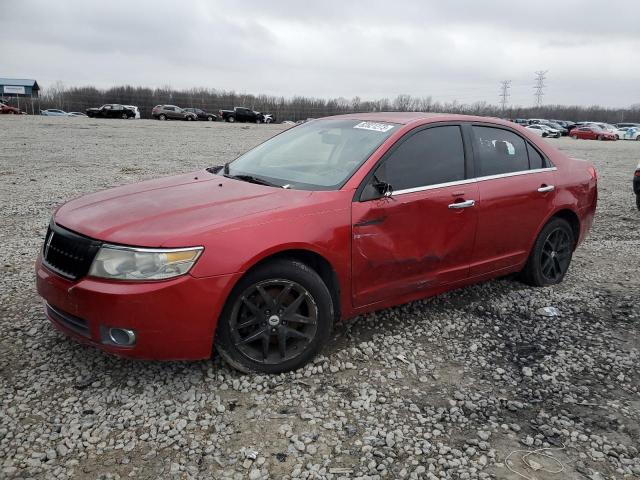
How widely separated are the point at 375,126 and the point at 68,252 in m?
2.36

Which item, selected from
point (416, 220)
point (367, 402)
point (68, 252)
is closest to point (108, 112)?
point (68, 252)

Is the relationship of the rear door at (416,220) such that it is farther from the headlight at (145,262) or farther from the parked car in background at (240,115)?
the parked car in background at (240,115)

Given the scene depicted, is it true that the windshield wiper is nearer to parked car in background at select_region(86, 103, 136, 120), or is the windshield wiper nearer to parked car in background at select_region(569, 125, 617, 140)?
parked car in background at select_region(86, 103, 136, 120)

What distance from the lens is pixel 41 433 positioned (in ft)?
8.82

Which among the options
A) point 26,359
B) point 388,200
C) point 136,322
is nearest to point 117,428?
point 136,322

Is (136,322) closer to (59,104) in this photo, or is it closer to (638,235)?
(638,235)

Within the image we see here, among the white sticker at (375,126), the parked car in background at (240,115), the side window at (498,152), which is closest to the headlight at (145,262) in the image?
the white sticker at (375,126)

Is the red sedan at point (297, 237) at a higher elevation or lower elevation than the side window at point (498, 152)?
lower

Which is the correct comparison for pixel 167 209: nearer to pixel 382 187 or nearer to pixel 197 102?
pixel 382 187

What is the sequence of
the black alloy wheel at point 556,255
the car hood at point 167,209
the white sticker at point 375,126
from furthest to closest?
the black alloy wheel at point 556,255 < the white sticker at point 375,126 < the car hood at point 167,209

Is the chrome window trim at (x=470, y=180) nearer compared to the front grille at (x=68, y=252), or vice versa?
the front grille at (x=68, y=252)

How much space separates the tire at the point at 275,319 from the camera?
310cm

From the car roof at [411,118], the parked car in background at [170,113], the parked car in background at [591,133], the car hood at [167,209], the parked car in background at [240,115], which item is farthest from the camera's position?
the parked car in background at [240,115]

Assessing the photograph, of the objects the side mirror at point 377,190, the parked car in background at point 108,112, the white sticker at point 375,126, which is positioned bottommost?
the side mirror at point 377,190
